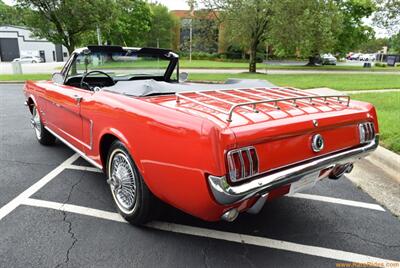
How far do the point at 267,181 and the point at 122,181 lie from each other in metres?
1.37

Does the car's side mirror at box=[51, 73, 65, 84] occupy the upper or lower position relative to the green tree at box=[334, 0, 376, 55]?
lower

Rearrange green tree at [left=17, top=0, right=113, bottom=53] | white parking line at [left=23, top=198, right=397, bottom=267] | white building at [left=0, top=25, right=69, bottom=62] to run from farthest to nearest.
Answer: white building at [left=0, top=25, right=69, bottom=62] < green tree at [left=17, top=0, right=113, bottom=53] < white parking line at [left=23, top=198, right=397, bottom=267]

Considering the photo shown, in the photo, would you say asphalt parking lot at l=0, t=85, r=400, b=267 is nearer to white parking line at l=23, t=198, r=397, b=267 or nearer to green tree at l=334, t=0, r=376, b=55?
white parking line at l=23, t=198, r=397, b=267

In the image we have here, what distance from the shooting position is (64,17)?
1678 centimetres

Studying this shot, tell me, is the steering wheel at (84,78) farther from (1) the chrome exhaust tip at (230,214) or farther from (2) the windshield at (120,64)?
(1) the chrome exhaust tip at (230,214)

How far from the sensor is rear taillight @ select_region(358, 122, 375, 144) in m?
2.82

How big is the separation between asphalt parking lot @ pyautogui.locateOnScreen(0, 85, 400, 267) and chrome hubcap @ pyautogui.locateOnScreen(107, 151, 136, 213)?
7.0 inches

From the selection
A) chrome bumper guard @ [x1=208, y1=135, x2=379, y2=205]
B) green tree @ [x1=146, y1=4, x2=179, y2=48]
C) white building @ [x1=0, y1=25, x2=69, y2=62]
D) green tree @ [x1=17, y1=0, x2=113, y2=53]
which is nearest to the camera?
chrome bumper guard @ [x1=208, y1=135, x2=379, y2=205]

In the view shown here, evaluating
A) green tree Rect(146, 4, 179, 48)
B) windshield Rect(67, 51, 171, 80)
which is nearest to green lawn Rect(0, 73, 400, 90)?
windshield Rect(67, 51, 171, 80)

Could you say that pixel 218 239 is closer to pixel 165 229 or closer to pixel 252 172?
pixel 165 229

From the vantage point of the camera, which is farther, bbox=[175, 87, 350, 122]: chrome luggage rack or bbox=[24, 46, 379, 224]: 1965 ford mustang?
bbox=[175, 87, 350, 122]: chrome luggage rack

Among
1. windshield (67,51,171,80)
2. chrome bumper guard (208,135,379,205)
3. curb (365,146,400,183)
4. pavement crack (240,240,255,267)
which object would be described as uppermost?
windshield (67,51,171,80)

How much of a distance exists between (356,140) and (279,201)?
104 cm

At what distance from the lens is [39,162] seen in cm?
452
